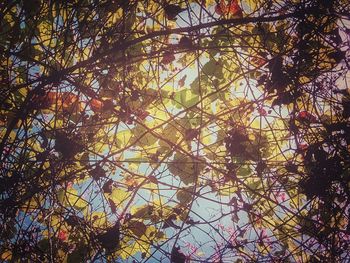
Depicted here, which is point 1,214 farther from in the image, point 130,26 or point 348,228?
point 348,228

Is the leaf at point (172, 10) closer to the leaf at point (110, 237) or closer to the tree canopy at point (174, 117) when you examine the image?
the tree canopy at point (174, 117)

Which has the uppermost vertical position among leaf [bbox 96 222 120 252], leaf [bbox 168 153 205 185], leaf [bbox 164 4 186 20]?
leaf [bbox 164 4 186 20]

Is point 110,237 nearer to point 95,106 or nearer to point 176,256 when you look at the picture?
point 176,256

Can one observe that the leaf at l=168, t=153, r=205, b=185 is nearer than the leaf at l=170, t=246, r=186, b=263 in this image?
No

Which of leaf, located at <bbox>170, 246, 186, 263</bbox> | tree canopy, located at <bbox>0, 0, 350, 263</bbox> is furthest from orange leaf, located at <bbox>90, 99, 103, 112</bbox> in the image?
leaf, located at <bbox>170, 246, 186, 263</bbox>

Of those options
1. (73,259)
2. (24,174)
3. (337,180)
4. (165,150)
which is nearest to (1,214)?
(24,174)

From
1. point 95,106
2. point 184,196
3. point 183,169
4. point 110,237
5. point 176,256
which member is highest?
point 95,106

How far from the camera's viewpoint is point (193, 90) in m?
2.35

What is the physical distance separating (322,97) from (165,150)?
1.14 meters

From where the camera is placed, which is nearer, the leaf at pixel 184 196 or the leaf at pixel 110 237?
the leaf at pixel 110 237

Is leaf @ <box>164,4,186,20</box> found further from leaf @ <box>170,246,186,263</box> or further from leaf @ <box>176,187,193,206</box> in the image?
leaf @ <box>170,246,186,263</box>

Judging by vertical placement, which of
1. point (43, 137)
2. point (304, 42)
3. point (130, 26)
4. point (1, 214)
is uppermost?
point (130, 26)

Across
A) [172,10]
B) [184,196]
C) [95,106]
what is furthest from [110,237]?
[172,10]

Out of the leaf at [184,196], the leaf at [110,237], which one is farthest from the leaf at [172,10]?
the leaf at [110,237]
